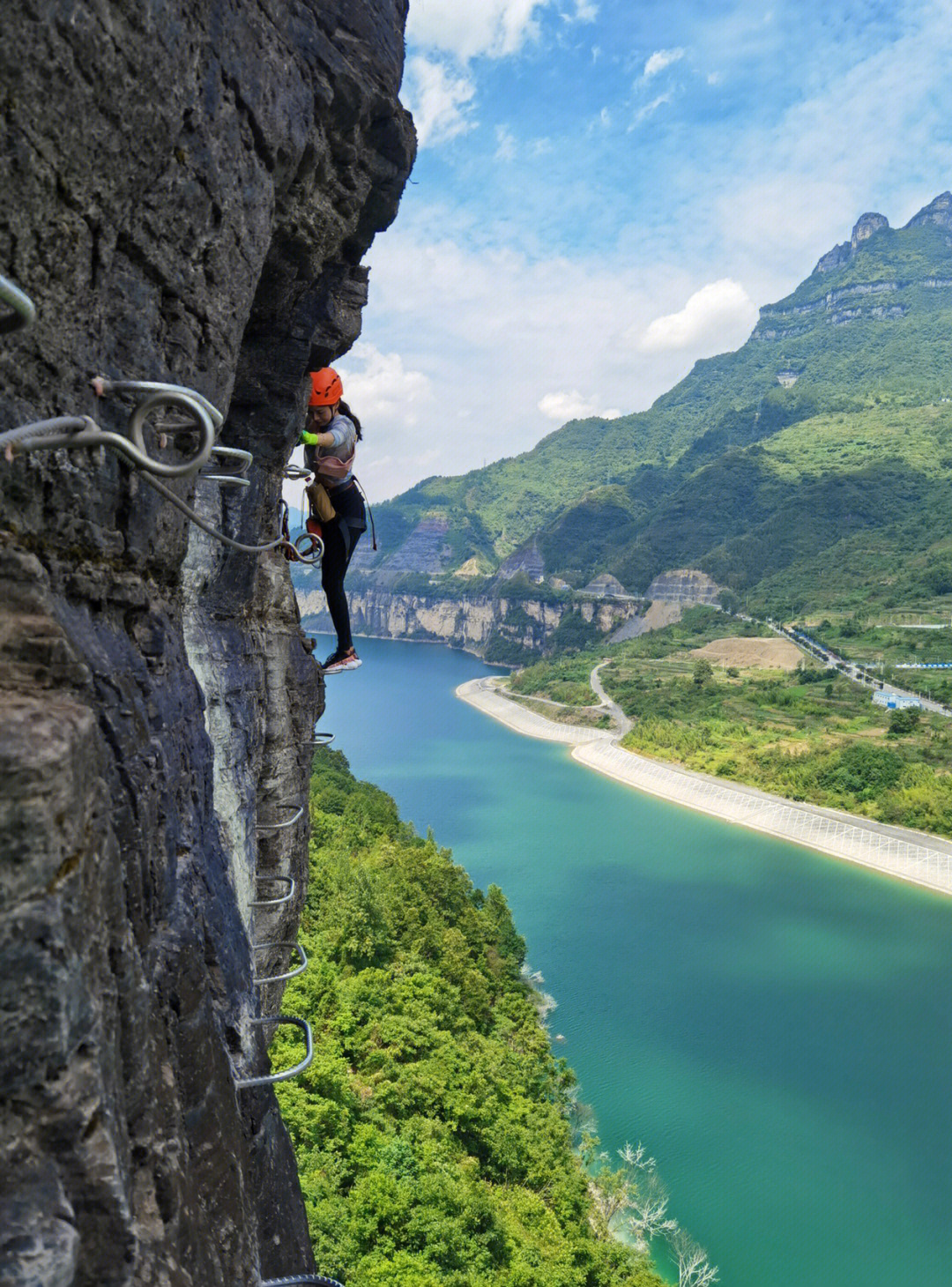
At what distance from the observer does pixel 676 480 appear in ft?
427

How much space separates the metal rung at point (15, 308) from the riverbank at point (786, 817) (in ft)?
108

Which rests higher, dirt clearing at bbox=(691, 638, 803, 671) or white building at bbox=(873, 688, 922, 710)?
dirt clearing at bbox=(691, 638, 803, 671)

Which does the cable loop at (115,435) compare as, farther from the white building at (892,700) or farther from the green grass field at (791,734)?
the white building at (892,700)

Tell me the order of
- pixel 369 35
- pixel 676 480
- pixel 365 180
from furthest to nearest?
pixel 676 480
pixel 365 180
pixel 369 35

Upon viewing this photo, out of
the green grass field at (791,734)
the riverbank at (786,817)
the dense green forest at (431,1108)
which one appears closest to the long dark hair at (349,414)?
the dense green forest at (431,1108)

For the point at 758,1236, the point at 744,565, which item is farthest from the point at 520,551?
the point at 758,1236

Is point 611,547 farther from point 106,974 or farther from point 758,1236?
point 106,974

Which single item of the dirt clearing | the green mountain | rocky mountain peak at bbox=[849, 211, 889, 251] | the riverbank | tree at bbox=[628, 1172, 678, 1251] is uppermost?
rocky mountain peak at bbox=[849, 211, 889, 251]

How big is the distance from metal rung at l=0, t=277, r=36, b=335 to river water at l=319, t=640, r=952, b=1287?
16445 millimetres

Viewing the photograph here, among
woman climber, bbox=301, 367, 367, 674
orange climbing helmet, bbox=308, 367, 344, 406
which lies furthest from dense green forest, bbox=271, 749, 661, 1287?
orange climbing helmet, bbox=308, 367, 344, 406

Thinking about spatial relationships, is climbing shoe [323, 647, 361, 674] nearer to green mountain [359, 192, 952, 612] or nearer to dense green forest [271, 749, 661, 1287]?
dense green forest [271, 749, 661, 1287]

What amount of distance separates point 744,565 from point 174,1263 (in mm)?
86204

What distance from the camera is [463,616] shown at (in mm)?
116562

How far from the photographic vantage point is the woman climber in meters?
4.57
